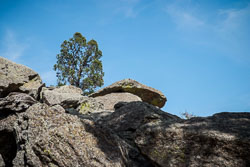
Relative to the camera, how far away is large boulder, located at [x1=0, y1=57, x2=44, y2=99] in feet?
39.6

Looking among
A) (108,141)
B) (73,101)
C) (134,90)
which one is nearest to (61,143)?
(108,141)

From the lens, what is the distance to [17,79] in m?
12.8

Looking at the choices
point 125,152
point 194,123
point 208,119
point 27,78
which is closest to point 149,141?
point 125,152

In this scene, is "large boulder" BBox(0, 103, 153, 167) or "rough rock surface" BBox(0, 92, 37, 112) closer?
"large boulder" BBox(0, 103, 153, 167)

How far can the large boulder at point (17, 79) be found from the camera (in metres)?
12.1

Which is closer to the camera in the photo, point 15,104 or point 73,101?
point 15,104

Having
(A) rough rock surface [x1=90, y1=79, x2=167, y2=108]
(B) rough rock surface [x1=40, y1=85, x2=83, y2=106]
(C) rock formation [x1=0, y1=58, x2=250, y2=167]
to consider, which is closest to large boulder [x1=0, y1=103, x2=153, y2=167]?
(C) rock formation [x1=0, y1=58, x2=250, y2=167]

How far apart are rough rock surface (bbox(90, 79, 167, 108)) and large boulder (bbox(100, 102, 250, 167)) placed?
1026 centimetres

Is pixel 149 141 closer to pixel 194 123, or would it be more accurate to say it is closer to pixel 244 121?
pixel 194 123

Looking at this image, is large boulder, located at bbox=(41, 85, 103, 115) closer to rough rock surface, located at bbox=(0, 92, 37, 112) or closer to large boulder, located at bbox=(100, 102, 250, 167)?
rough rock surface, located at bbox=(0, 92, 37, 112)

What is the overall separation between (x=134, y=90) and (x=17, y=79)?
7847 millimetres

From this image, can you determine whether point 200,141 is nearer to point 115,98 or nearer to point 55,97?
point 55,97

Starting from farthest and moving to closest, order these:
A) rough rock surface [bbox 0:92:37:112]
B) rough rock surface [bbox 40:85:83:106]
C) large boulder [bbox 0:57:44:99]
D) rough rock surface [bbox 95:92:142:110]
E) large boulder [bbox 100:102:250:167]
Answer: rough rock surface [bbox 95:92:142:110]
rough rock surface [bbox 40:85:83:106]
large boulder [bbox 0:57:44:99]
rough rock surface [bbox 0:92:37:112]
large boulder [bbox 100:102:250:167]

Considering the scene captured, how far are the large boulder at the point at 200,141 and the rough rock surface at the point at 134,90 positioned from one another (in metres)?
10.3
